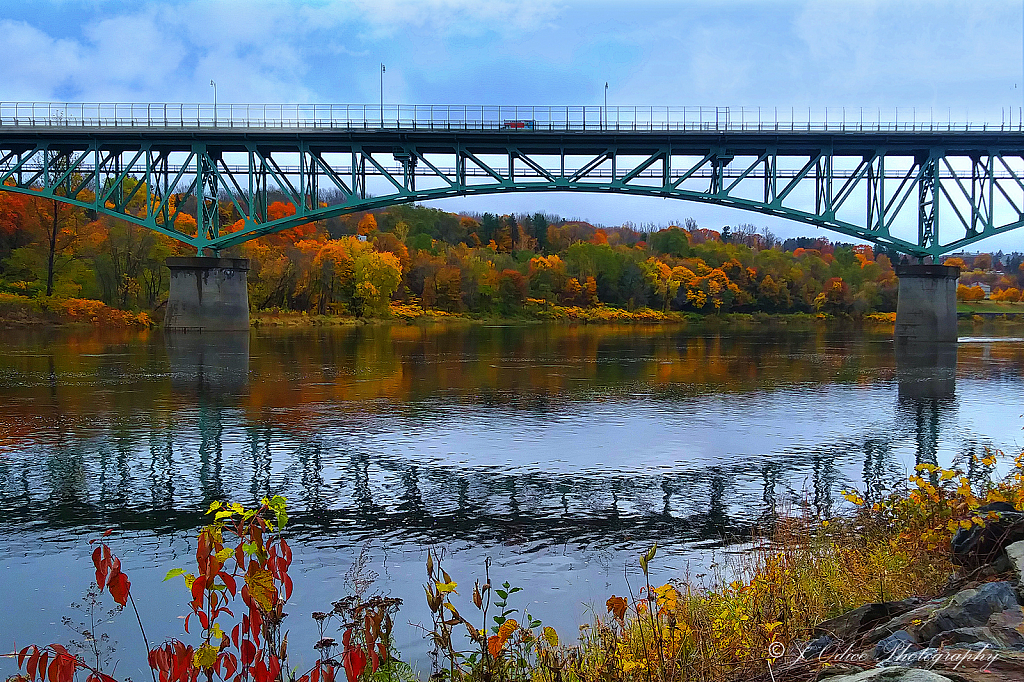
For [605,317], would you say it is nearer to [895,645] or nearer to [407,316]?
[407,316]

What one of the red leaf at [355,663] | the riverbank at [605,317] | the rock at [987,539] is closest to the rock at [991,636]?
the rock at [987,539]

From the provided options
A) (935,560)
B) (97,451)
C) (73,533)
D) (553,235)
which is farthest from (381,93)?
(553,235)

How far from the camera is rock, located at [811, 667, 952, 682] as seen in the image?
4.98m

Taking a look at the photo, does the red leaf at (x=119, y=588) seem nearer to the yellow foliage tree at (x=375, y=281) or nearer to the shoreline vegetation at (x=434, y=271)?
the shoreline vegetation at (x=434, y=271)

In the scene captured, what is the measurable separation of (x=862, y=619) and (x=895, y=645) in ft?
4.69

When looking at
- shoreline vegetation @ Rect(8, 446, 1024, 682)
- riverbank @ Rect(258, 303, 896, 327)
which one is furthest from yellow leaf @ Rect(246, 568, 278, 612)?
riverbank @ Rect(258, 303, 896, 327)

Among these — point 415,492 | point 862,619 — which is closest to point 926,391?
point 415,492

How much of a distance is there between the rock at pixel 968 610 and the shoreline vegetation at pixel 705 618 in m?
0.01

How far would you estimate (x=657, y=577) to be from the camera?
11.7 m

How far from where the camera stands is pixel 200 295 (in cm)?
6525

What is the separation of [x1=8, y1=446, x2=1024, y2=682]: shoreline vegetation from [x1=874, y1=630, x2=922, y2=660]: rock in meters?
0.02

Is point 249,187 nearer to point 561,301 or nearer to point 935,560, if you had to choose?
point 935,560

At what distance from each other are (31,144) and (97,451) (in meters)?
50.4

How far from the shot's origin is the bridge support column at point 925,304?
210ft
